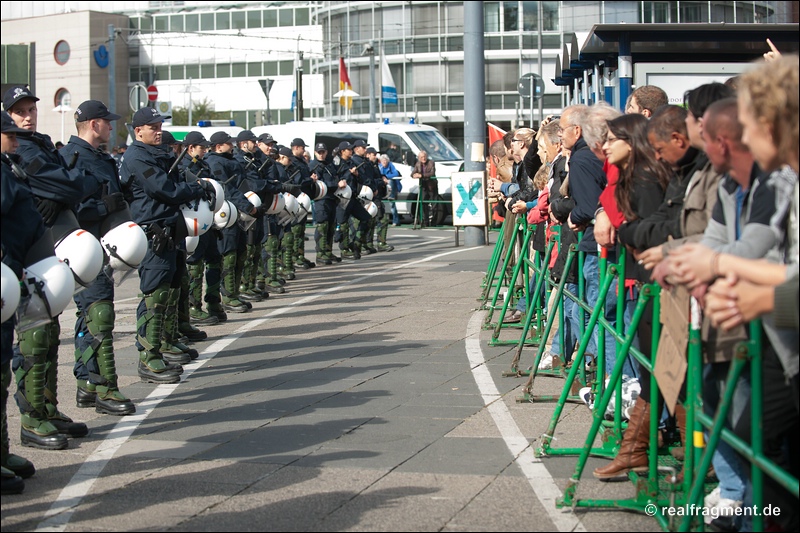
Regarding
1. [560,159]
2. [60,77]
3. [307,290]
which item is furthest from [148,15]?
[560,159]

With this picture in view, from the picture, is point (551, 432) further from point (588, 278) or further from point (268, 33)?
point (268, 33)

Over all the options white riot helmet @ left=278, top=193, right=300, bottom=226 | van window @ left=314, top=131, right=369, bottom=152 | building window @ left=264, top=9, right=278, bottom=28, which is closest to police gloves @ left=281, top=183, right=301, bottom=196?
white riot helmet @ left=278, top=193, right=300, bottom=226

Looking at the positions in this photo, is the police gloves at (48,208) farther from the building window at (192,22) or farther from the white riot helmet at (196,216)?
the building window at (192,22)

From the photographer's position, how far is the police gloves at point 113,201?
8.48 meters

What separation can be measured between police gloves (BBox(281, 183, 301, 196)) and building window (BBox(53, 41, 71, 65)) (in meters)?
61.7

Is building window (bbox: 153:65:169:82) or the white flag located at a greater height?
building window (bbox: 153:65:169:82)

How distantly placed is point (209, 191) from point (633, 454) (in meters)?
6.25

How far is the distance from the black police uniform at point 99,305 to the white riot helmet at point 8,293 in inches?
105

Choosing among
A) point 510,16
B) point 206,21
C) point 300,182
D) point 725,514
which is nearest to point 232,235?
point 300,182

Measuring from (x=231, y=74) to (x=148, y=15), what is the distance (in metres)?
9.41

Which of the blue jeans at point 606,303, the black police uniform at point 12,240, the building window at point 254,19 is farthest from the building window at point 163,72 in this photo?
the black police uniform at point 12,240

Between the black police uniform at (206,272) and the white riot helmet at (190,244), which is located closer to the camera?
the white riot helmet at (190,244)

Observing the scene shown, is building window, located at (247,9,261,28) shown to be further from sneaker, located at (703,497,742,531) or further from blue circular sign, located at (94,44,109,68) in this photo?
sneaker, located at (703,497,742,531)

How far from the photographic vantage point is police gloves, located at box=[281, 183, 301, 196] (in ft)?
56.6
